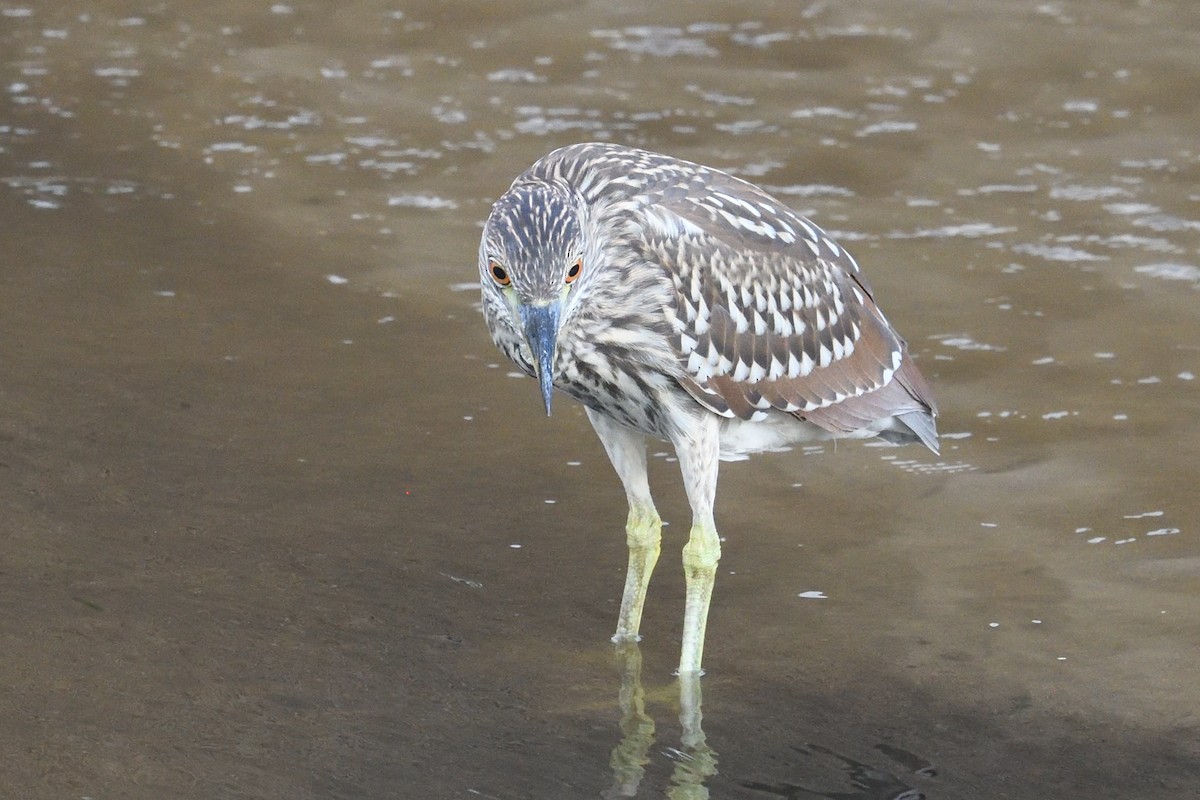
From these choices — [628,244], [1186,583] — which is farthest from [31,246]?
[1186,583]

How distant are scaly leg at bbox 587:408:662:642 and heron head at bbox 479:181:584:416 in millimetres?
789

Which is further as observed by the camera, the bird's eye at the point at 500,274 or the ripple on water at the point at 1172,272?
the ripple on water at the point at 1172,272

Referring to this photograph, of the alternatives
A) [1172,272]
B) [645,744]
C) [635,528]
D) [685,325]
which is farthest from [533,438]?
[1172,272]

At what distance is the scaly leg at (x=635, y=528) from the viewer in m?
5.36

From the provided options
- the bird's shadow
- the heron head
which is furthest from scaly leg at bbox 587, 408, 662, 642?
the heron head

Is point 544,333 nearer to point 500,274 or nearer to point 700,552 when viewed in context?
point 500,274

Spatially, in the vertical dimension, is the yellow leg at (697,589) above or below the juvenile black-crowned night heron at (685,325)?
below

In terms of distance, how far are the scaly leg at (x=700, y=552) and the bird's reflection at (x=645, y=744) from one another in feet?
0.31

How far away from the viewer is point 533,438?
6660 mm

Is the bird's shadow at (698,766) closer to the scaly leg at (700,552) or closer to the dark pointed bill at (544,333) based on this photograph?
the scaly leg at (700,552)

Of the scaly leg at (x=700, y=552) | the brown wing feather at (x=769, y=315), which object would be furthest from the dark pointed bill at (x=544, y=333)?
the scaly leg at (x=700, y=552)

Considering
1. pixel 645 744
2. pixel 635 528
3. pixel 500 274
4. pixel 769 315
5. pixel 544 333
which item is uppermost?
Answer: pixel 500 274

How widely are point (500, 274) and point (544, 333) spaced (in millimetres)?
198

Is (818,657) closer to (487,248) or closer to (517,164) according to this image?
(487,248)
